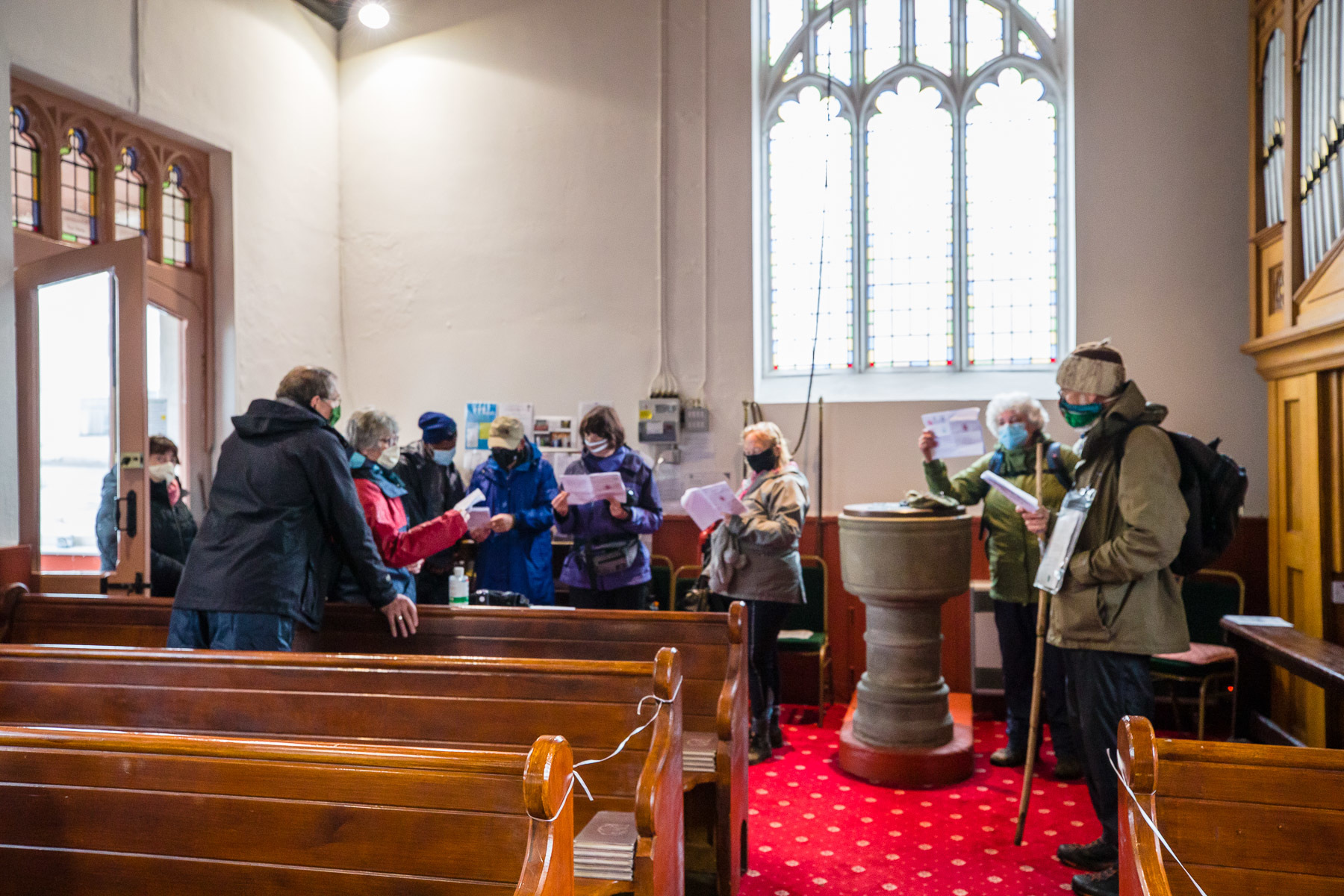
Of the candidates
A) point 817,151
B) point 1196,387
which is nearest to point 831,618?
point 1196,387

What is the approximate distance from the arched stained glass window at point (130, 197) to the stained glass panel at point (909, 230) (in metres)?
4.07

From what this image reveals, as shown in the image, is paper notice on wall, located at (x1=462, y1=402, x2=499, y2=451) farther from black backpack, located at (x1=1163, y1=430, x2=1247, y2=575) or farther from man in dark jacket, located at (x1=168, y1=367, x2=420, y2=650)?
black backpack, located at (x1=1163, y1=430, x2=1247, y2=575)

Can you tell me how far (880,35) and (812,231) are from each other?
126 centimetres

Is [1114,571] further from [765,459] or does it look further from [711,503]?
[765,459]

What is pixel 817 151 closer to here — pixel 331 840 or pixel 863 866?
A: pixel 863 866

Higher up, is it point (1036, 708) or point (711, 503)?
point (711, 503)

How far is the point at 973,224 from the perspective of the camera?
5746 mm

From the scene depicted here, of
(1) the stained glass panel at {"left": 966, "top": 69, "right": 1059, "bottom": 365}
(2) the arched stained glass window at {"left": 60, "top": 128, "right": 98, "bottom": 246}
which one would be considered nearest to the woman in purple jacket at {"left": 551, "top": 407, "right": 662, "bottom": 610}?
(1) the stained glass panel at {"left": 966, "top": 69, "right": 1059, "bottom": 365}

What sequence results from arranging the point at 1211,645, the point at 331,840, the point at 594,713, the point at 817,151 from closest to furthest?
the point at 331,840, the point at 594,713, the point at 1211,645, the point at 817,151

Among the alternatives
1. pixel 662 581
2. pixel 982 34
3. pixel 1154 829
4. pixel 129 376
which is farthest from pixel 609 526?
pixel 982 34

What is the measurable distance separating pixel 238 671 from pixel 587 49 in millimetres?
4782

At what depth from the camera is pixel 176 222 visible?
17.4ft

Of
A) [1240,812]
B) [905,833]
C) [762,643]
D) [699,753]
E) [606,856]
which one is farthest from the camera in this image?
[762,643]

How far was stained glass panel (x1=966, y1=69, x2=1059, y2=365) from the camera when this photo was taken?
5660 mm
